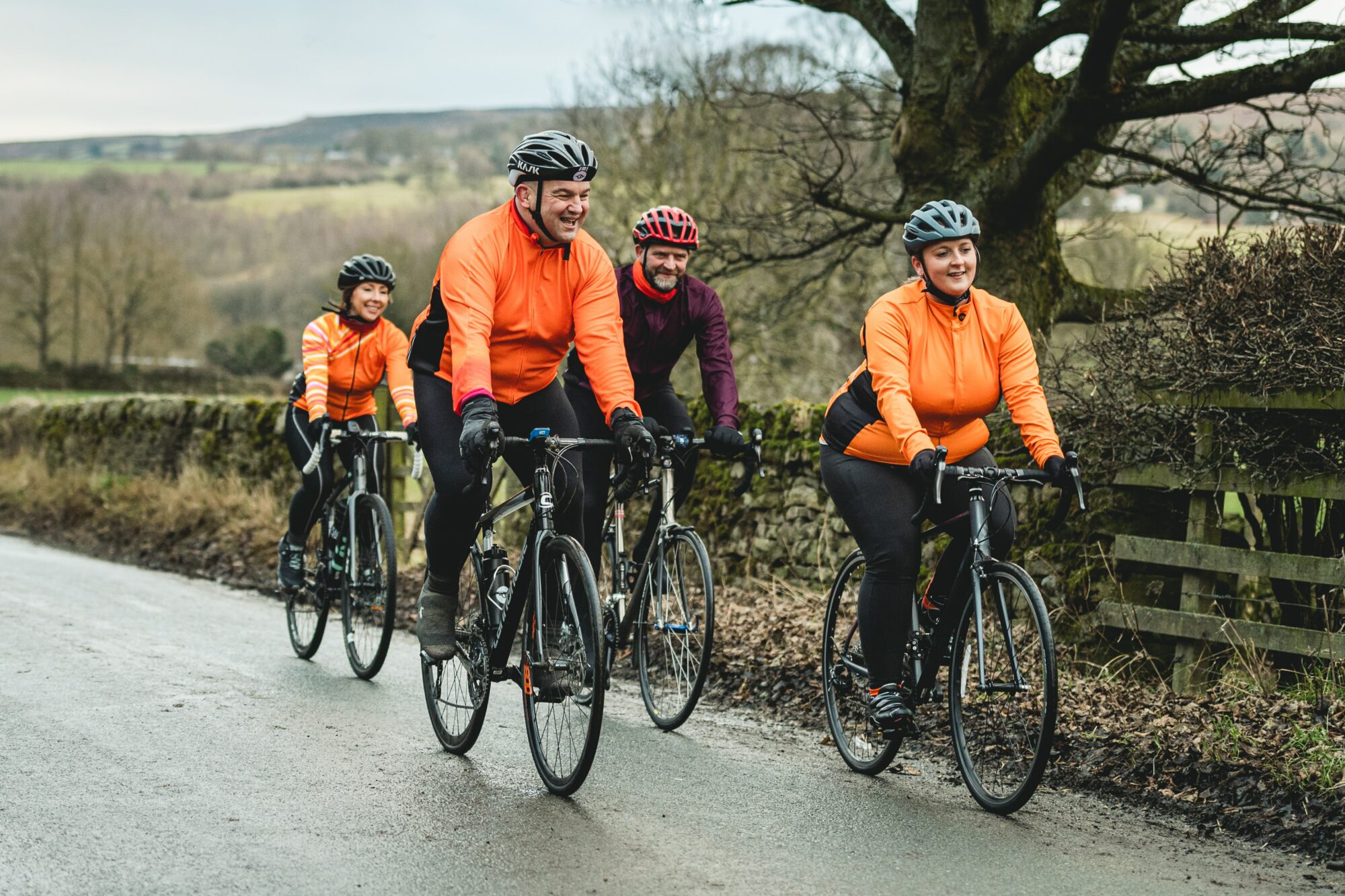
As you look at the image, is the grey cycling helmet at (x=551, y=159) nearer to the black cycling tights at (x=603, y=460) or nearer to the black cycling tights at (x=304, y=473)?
the black cycling tights at (x=603, y=460)

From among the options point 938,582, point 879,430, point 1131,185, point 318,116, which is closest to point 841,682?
point 938,582

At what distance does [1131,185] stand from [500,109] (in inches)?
4177

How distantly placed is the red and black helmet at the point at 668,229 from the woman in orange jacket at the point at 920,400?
1694mm

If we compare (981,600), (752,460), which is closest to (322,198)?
(752,460)

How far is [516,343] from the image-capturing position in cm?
579

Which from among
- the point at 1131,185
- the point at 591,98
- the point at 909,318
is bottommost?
the point at 909,318

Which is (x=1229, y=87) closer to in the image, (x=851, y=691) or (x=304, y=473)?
(x=851, y=691)

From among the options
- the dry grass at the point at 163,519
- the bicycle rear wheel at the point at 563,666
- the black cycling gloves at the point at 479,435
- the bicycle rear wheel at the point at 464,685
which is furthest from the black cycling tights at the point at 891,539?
the dry grass at the point at 163,519

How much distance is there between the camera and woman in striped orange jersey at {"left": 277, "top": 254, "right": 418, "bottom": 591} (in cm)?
856

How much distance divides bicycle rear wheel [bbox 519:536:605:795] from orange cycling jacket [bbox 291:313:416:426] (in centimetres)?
342

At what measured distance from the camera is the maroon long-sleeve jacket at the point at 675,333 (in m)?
7.24

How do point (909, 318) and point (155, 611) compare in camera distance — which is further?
point (155, 611)

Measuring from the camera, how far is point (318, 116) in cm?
12244

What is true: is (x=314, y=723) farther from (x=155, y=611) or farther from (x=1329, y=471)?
(x=1329, y=471)
